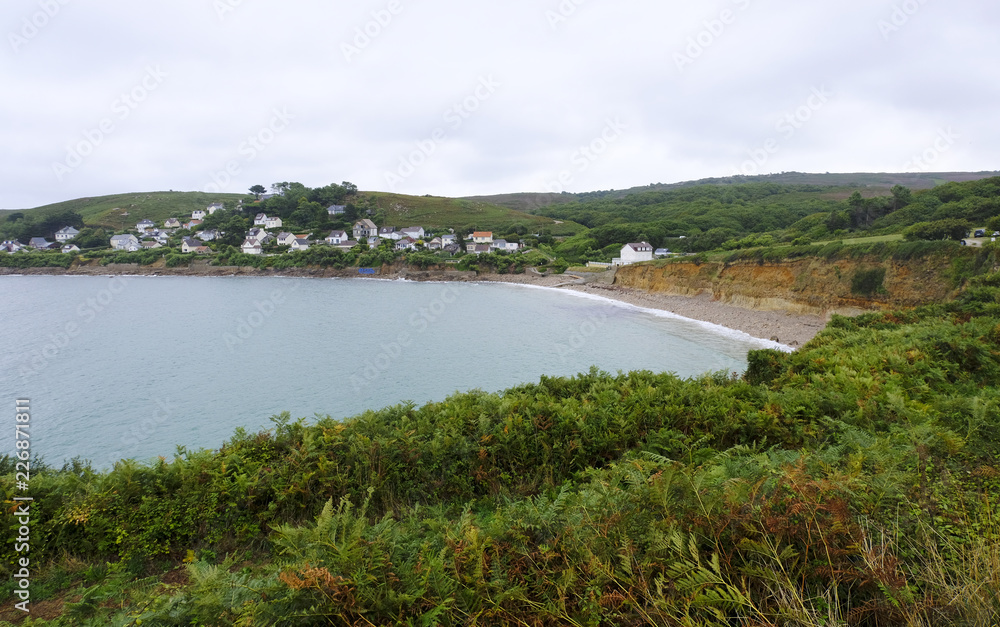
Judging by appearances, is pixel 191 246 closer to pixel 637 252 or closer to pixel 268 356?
pixel 268 356

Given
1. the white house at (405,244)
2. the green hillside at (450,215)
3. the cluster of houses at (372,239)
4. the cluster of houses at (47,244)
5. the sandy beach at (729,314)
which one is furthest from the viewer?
the green hillside at (450,215)

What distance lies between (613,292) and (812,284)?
25105 mm

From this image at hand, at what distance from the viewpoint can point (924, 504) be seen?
3.56 m

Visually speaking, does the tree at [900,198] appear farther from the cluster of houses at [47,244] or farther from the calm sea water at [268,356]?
the cluster of houses at [47,244]

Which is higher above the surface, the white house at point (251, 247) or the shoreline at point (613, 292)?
the white house at point (251, 247)

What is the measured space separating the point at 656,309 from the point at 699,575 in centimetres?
4334

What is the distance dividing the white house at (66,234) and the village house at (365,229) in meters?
67.6

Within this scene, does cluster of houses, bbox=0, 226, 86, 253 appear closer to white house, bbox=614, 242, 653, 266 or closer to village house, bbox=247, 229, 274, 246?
village house, bbox=247, 229, 274, 246

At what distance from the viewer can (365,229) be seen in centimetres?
11575

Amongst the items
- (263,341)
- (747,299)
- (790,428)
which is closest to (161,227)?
(263,341)

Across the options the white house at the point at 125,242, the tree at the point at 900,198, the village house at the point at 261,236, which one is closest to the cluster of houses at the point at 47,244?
the white house at the point at 125,242

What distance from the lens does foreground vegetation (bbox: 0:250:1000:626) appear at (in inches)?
120

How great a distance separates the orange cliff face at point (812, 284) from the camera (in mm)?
27333

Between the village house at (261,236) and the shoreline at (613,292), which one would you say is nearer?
the shoreline at (613,292)
